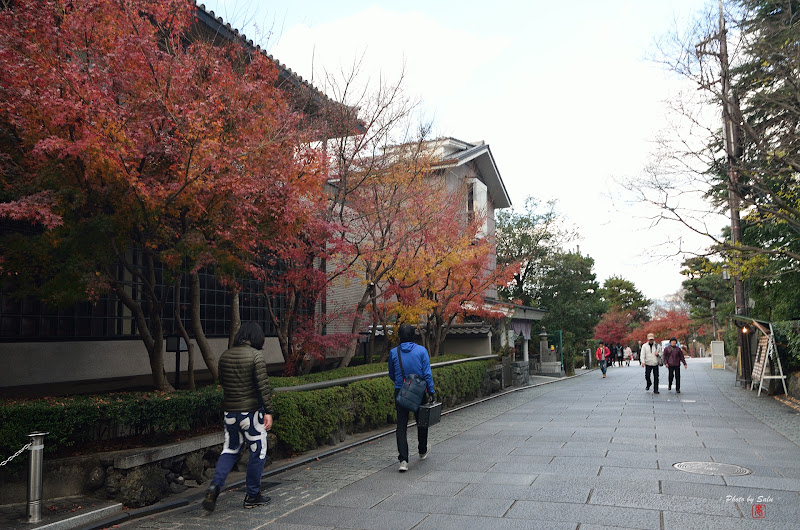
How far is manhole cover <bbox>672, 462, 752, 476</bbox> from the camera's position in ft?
24.2

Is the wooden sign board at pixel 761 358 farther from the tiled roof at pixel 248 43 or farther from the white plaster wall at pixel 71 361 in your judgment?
the white plaster wall at pixel 71 361

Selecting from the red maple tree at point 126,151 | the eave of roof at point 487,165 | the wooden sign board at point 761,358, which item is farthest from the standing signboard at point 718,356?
the red maple tree at point 126,151

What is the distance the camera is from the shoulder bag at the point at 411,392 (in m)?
8.06

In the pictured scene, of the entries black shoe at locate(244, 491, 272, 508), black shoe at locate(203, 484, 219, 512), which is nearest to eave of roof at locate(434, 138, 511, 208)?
black shoe at locate(244, 491, 272, 508)

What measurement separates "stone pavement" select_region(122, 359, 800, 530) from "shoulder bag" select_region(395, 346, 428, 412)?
0.83 m

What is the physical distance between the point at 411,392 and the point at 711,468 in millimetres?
3819

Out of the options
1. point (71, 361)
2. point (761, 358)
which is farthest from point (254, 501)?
point (761, 358)

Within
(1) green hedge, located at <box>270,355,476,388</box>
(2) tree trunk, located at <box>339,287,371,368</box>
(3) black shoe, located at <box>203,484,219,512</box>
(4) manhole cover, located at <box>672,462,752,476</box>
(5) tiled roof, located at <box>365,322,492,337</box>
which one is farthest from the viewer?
(5) tiled roof, located at <box>365,322,492,337</box>

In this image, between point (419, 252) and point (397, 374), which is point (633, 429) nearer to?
point (397, 374)

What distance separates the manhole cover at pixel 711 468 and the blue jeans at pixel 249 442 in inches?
199

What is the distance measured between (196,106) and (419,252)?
9325 millimetres

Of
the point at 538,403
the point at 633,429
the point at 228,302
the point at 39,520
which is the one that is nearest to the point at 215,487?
the point at 39,520

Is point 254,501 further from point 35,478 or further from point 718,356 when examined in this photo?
point 718,356

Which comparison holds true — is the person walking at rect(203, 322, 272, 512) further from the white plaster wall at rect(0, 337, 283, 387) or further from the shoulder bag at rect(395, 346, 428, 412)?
the white plaster wall at rect(0, 337, 283, 387)
